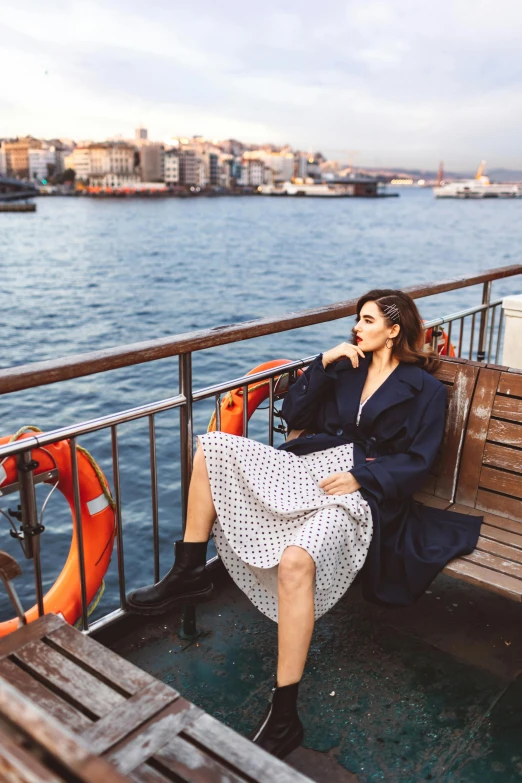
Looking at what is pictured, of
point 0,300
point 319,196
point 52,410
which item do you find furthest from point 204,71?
point 52,410

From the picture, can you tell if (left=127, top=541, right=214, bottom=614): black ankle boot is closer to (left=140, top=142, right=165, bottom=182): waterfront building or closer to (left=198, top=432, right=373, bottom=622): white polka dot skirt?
(left=198, top=432, right=373, bottom=622): white polka dot skirt

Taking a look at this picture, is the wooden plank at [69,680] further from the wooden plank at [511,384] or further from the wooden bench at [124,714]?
the wooden plank at [511,384]

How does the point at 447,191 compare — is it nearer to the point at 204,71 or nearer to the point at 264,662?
the point at 204,71

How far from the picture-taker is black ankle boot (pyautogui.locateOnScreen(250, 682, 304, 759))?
2.26m

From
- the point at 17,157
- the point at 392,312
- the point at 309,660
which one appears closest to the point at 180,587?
the point at 309,660

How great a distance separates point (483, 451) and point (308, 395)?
2.48 feet

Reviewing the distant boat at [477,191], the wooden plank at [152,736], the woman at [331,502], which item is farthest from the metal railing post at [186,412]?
the distant boat at [477,191]

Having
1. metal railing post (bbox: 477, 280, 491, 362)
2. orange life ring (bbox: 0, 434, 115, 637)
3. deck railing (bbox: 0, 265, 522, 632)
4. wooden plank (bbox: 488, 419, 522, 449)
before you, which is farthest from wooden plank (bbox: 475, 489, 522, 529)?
metal railing post (bbox: 477, 280, 491, 362)

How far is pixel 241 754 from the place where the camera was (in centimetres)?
152

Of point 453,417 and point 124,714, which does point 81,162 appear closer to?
point 453,417

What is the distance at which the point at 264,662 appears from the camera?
286cm

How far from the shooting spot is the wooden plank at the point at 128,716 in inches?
64.1

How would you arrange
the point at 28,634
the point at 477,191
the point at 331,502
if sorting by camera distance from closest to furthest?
the point at 28,634
the point at 331,502
the point at 477,191

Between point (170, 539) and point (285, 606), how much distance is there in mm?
5944
